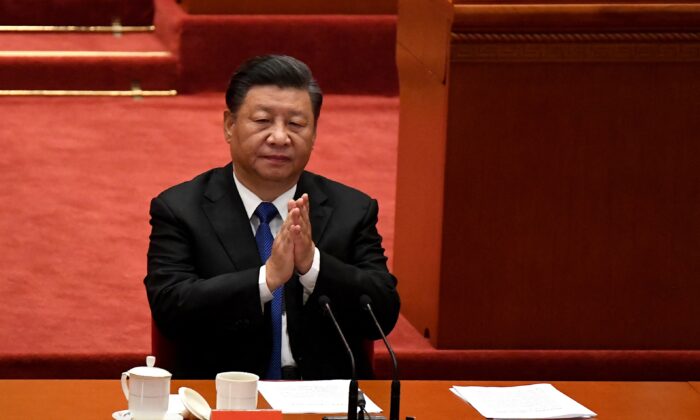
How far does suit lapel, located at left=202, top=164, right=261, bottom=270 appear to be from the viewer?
2254 mm

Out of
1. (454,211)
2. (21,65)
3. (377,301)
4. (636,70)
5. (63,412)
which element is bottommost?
(63,412)

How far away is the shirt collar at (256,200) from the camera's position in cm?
228

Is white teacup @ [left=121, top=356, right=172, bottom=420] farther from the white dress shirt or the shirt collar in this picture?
the shirt collar

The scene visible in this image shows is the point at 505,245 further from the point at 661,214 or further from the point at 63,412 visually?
the point at 63,412

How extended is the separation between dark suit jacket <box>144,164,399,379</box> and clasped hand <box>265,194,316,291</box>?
37 mm

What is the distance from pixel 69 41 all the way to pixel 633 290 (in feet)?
8.42

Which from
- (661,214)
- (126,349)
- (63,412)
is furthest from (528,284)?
(63,412)

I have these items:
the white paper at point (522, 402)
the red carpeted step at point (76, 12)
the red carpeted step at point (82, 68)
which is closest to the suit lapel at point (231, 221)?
the white paper at point (522, 402)

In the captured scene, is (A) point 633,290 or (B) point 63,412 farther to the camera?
(A) point 633,290

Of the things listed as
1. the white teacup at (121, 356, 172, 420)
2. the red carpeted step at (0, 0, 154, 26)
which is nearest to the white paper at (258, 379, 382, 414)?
the white teacup at (121, 356, 172, 420)

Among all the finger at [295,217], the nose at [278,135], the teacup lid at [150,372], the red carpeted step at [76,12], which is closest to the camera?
the teacup lid at [150,372]

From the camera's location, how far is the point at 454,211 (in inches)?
110

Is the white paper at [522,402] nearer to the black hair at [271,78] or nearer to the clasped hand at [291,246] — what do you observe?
the clasped hand at [291,246]

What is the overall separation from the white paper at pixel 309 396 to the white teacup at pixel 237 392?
58 millimetres
